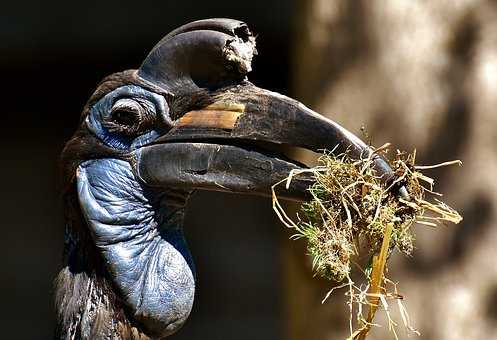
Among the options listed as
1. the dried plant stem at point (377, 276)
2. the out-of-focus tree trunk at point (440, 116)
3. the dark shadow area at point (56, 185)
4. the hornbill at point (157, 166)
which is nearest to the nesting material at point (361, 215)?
the dried plant stem at point (377, 276)

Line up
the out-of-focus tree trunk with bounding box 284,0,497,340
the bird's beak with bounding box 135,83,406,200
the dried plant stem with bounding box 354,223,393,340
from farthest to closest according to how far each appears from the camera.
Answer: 1. the out-of-focus tree trunk with bounding box 284,0,497,340
2. the bird's beak with bounding box 135,83,406,200
3. the dried plant stem with bounding box 354,223,393,340

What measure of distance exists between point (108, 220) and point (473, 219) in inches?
65.4

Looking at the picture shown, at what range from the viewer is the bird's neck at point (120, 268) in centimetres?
312

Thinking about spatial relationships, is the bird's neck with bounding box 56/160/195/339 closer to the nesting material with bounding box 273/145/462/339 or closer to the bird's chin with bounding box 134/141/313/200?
the bird's chin with bounding box 134/141/313/200

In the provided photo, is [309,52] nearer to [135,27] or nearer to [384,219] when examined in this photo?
[384,219]

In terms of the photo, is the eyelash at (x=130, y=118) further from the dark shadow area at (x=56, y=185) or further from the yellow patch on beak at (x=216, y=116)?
the dark shadow area at (x=56, y=185)

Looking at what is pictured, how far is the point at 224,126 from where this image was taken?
3023 millimetres

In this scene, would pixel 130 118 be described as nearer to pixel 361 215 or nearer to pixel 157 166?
pixel 157 166

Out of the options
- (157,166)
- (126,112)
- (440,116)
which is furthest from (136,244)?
(440,116)

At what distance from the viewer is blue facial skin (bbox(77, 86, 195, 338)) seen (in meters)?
3.12

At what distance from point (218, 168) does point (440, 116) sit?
5.16 feet

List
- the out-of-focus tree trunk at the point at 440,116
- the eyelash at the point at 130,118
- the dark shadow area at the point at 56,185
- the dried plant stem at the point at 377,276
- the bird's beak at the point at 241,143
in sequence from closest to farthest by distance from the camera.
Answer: the dried plant stem at the point at 377,276
the bird's beak at the point at 241,143
the eyelash at the point at 130,118
the out-of-focus tree trunk at the point at 440,116
the dark shadow area at the point at 56,185

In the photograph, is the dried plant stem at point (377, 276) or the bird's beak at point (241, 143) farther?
the bird's beak at point (241, 143)

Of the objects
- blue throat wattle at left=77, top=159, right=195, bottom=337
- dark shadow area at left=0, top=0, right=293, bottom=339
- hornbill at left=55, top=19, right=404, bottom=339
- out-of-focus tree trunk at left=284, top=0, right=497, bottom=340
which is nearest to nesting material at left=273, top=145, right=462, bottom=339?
hornbill at left=55, top=19, right=404, bottom=339
